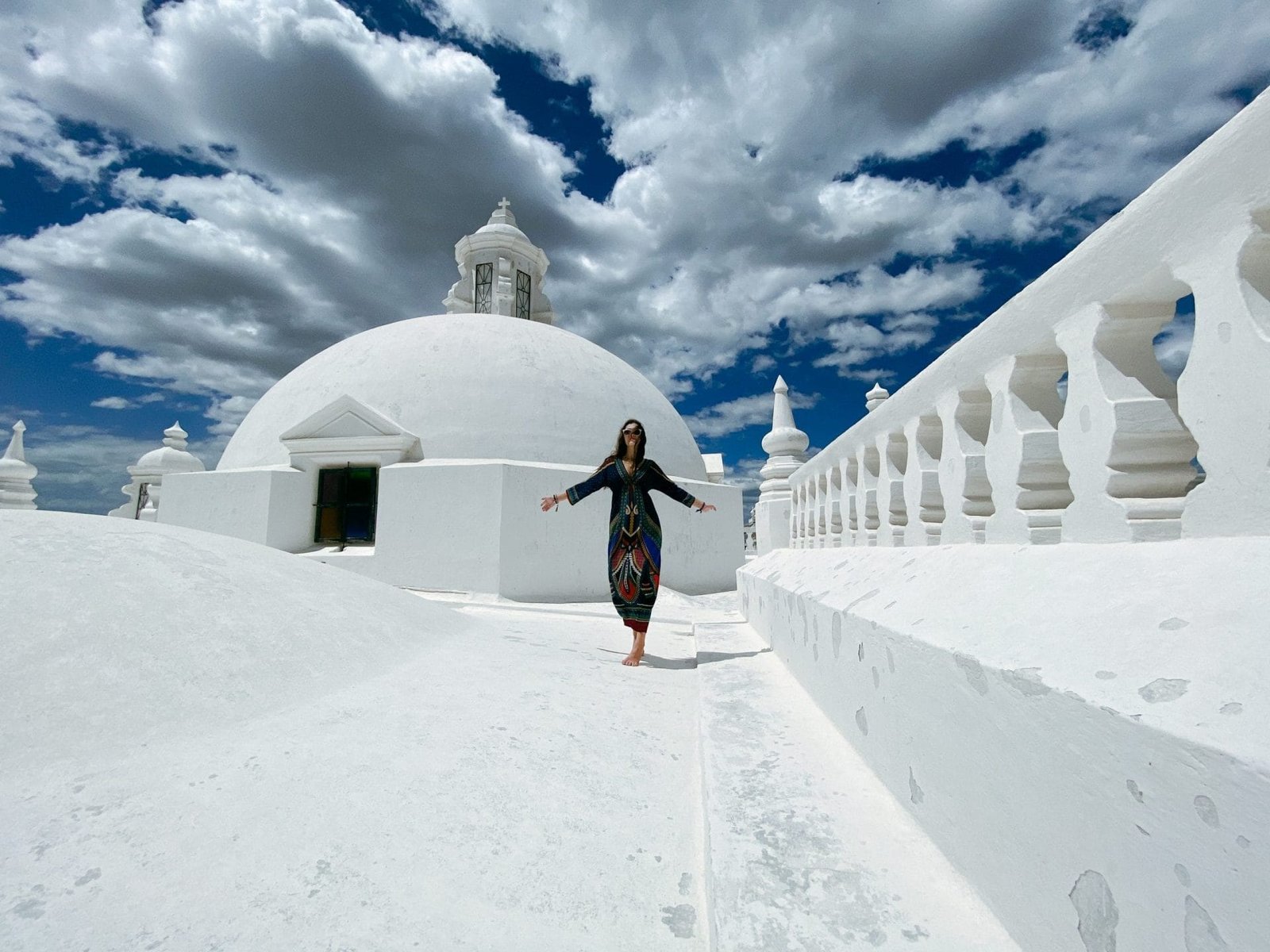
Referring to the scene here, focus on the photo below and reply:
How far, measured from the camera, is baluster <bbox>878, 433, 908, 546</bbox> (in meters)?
2.66

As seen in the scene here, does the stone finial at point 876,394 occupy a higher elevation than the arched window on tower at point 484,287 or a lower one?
lower

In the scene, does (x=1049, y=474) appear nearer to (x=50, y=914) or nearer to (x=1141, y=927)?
(x=1141, y=927)

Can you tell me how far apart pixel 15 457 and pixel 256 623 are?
20029mm

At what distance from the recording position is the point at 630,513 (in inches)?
161

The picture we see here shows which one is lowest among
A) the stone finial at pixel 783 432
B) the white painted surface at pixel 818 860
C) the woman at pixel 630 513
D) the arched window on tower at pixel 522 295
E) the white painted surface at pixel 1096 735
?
the white painted surface at pixel 818 860

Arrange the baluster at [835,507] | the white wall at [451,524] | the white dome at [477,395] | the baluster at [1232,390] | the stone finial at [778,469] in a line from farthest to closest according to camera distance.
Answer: the white dome at [477,395] → the white wall at [451,524] → the stone finial at [778,469] → the baluster at [835,507] → the baluster at [1232,390]

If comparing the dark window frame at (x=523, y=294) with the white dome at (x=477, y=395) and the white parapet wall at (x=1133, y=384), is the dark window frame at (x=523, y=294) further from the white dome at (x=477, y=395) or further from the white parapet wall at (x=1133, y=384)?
the white parapet wall at (x=1133, y=384)

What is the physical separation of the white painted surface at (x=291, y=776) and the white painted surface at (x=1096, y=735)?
665 millimetres

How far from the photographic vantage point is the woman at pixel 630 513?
4.00m

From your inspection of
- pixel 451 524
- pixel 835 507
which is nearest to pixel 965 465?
pixel 835 507

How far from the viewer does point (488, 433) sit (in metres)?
9.62

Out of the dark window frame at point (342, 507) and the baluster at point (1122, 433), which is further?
the dark window frame at point (342, 507)

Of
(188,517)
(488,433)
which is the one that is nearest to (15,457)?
(188,517)

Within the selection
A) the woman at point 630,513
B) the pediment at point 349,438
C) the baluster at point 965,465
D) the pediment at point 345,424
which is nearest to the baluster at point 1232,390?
the baluster at point 965,465
